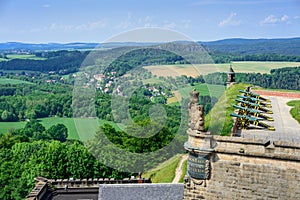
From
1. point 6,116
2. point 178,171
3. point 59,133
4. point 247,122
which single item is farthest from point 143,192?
point 6,116

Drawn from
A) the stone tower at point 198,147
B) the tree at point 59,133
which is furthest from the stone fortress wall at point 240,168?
the tree at point 59,133

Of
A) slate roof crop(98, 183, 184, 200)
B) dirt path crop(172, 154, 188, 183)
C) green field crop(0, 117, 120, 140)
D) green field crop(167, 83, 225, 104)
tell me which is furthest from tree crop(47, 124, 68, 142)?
slate roof crop(98, 183, 184, 200)

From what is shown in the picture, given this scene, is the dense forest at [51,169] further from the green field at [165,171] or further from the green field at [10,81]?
the green field at [10,81]

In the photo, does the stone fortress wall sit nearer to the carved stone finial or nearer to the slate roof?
the carved stone finial

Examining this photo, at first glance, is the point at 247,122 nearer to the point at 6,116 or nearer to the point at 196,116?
the point at 196,116

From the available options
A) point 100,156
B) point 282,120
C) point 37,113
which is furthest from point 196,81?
point 37,113

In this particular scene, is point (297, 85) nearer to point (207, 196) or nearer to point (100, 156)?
point (100, 156)
